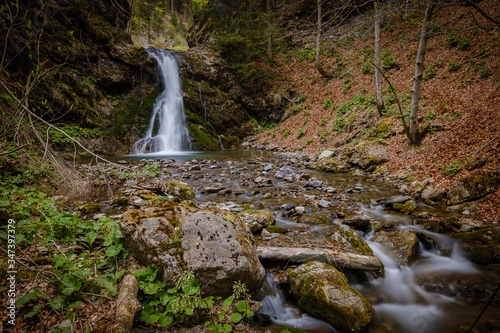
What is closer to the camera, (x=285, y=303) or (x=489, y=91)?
(x=285, y=303)

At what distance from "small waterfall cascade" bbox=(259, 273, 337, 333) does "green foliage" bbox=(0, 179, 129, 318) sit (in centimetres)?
171

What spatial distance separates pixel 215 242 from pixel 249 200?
355 centimetres

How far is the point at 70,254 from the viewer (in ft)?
6.87

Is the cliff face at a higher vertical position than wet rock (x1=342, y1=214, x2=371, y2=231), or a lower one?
higher

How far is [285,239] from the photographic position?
11.8 ft

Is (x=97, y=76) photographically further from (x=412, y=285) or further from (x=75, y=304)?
(x=412, y=285)

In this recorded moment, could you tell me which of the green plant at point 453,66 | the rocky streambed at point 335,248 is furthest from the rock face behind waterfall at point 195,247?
the green plant at point 453,66

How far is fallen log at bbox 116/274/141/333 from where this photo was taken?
1.51 meters

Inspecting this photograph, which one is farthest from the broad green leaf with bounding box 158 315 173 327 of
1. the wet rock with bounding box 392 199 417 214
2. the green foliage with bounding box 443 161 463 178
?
the green foliage with bounding box 443 161 463 178

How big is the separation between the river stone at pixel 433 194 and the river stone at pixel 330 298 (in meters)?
4.32

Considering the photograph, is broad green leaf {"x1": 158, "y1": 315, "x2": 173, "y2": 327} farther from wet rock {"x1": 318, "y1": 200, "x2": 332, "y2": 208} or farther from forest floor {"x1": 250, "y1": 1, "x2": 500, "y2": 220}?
forest floor {"x1": 250, "y1": 1, "x2": 500, "y2": 220}

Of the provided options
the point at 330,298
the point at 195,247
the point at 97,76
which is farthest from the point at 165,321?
the point at 97,76

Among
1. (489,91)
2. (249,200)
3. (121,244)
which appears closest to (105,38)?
(249,200)

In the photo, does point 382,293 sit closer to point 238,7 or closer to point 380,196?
point 380,196
